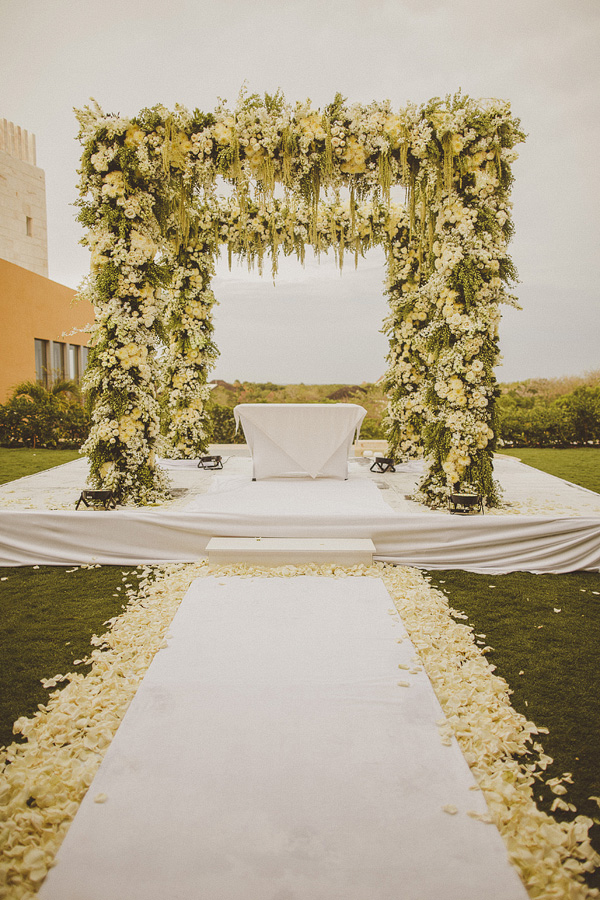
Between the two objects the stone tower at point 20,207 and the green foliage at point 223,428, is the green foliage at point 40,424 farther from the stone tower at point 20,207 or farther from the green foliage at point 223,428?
the stone tower at point 20,207

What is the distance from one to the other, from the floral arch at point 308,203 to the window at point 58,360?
1139 centimetres

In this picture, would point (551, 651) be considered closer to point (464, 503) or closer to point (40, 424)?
point (464, 503)

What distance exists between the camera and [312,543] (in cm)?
395

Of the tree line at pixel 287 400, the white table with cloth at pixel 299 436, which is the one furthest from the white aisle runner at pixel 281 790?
the tree line at pixel 287 400

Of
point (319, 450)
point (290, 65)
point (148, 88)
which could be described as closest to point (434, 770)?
point (319, 450)

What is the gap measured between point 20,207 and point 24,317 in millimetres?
6391

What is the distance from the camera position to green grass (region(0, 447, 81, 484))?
7.49 metres

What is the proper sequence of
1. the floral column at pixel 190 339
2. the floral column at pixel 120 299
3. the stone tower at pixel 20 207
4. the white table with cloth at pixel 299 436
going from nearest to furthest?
1. the floral column at pixel 120 299
2. the white table with cloth at pixel 299 436
3. the floral column at pixel 190 339
4. the stone tower at pixel 20 207

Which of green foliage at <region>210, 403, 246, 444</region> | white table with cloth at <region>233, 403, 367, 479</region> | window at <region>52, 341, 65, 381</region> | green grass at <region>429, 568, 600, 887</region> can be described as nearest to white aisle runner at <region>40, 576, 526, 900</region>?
green grass at <region>429, 568, 600, 887</region>

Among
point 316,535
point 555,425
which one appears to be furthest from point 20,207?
point 316,535

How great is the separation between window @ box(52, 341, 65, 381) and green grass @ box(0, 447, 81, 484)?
546 cm

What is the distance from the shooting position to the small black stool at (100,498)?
4.77 metres

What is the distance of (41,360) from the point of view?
49.4ft

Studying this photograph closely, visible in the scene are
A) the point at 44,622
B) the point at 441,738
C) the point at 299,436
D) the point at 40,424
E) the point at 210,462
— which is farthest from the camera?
the point at 40,424
